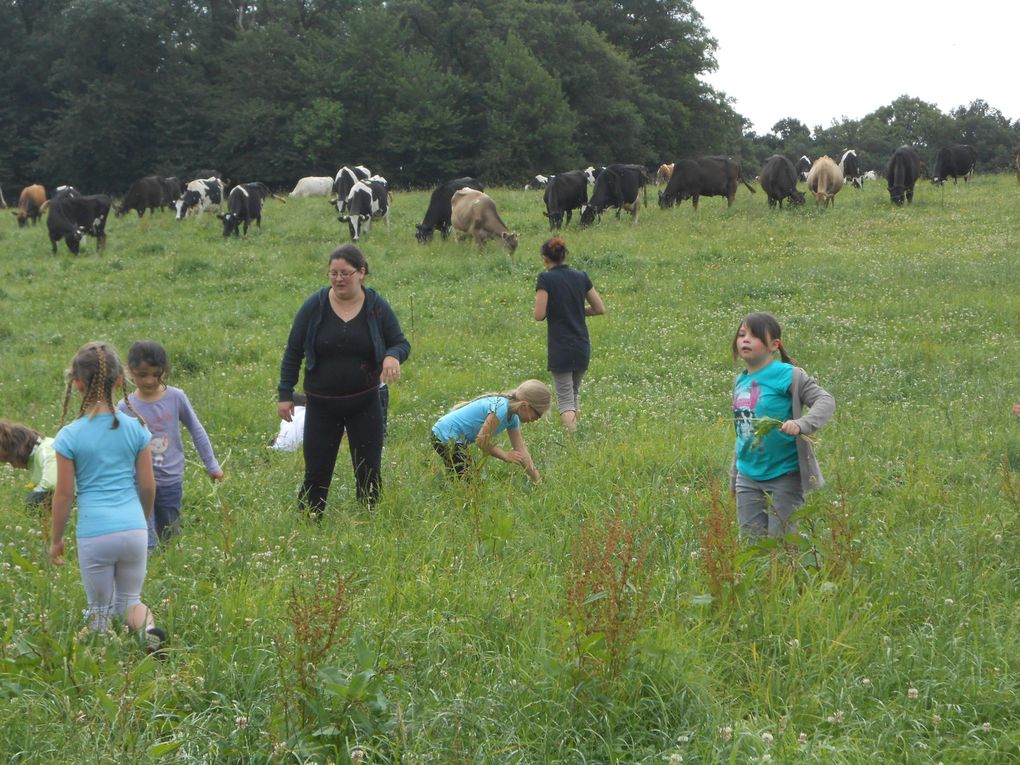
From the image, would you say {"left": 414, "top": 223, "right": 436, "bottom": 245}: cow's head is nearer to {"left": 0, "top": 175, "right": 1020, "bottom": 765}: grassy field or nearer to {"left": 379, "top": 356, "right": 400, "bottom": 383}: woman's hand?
{"left": 0, "top": 175, "right": 1020, "bottom": 765}: grassy field

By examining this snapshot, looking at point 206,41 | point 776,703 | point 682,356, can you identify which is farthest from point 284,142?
point 776,703

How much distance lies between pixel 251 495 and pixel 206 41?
51120 millimetres

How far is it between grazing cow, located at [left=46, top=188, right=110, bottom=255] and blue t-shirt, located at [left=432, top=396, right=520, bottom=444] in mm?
17848

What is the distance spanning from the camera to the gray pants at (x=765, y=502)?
5.30m

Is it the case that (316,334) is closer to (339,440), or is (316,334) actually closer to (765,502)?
(339,440)

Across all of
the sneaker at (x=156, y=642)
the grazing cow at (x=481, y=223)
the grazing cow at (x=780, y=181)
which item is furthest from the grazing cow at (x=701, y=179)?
the sneaker at (x=156, y=642)

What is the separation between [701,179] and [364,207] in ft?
28.5

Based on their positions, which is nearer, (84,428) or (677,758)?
(677,758)

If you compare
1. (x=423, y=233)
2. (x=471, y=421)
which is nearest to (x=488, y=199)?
(x=423, y=233)

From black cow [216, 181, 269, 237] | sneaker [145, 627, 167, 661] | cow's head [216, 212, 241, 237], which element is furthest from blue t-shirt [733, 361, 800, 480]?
cow's head [216, 212, 241, 237]

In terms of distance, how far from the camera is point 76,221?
2342cm

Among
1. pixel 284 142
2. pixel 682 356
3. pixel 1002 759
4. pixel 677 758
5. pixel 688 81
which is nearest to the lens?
pixel 677 758

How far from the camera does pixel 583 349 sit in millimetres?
8703

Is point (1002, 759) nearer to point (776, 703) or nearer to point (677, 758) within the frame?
point (776, 703)
